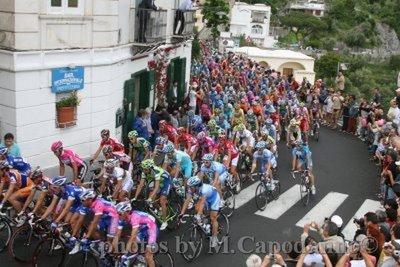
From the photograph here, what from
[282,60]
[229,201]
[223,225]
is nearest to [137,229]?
[223,225]

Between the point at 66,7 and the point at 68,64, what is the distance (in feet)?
4.82

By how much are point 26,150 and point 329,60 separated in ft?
195

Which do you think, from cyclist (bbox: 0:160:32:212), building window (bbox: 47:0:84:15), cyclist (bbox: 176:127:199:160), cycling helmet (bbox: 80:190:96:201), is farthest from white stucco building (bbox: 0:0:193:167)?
cycling helmet (bbox: 80:190:96:201)

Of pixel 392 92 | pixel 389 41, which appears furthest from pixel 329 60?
pixel 389 41

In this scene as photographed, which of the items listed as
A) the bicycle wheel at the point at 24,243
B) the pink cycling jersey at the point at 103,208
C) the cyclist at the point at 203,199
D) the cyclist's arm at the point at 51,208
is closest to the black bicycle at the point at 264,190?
the cyclist at the point at 203,199

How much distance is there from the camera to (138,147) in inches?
594

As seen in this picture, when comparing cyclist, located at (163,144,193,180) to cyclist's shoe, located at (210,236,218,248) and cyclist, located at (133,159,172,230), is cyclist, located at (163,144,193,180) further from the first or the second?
cyclist's shoe, located at (210,236,218,248)

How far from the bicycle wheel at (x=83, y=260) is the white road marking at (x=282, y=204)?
19.0 feet

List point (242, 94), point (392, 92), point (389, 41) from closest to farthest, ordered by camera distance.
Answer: point (242, 94)
point (392, 92)
point (389, 41)

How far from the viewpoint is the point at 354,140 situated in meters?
24.5

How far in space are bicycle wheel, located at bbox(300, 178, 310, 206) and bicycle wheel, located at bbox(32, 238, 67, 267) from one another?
7.81m

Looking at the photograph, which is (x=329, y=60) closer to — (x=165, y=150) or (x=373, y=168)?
(x=373, y=168)

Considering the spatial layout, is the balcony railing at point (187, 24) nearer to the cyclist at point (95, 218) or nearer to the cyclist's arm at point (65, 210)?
the cyclist's arm at point (65, 210)

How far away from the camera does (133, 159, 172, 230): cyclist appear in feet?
40.4
